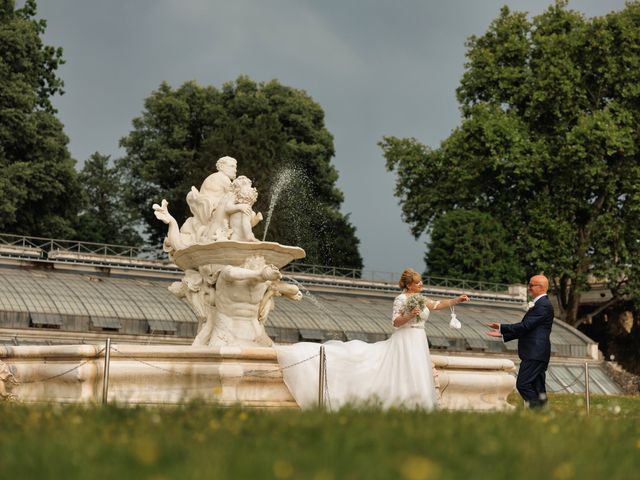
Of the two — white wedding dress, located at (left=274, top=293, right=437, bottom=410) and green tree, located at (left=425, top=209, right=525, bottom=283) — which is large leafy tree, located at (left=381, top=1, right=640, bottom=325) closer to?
green tree, located at (left=425, top=209, right=525, bottom=283)

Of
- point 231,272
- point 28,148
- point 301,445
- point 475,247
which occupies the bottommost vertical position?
point 301,445

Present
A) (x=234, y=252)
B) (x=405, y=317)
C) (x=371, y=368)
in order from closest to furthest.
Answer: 1. (x=405, y=317)
2. (x=371, y=368)
3. (x=234, y=252)

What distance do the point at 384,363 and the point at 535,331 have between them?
173 centimetres

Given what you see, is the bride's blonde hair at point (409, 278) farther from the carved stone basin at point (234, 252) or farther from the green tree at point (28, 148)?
the green tree at point (28, 148)

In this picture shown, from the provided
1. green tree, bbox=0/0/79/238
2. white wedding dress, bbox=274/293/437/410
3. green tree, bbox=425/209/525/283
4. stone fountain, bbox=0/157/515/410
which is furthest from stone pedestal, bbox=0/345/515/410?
green tree, bbox=425/209/525/283

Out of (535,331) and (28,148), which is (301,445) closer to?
(535,331)

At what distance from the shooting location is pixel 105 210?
6016 centimetres

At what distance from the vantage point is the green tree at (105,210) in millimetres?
53094

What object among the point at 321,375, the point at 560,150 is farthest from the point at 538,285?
the point at 560,150

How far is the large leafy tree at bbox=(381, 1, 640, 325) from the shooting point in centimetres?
4459

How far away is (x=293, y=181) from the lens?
180ft

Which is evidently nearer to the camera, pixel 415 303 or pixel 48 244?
pixel 415 303

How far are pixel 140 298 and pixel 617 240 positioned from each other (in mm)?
22066

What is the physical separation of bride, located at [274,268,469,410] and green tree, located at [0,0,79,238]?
28.2 meters
